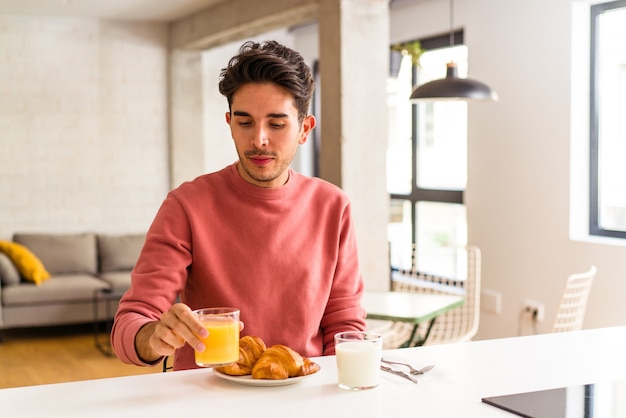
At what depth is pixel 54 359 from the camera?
5.72 m

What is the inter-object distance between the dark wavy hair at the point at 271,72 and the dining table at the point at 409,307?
6.64 ft

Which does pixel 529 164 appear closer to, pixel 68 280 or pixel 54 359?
pixel 54 359

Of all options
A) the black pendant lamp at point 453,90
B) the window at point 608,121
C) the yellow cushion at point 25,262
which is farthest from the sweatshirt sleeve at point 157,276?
the yellow cushion at point 25,262

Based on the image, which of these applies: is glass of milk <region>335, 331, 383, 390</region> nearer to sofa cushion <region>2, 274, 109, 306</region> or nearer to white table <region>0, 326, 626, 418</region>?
white table <region>0, 326, 626, 418</region>

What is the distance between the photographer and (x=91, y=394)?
1400mm

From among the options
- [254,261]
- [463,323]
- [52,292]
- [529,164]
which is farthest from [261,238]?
[52,292]

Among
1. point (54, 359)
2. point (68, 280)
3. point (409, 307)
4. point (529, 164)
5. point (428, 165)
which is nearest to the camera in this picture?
point (409, 307)

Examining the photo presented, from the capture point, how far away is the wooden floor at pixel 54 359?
17.0 feet

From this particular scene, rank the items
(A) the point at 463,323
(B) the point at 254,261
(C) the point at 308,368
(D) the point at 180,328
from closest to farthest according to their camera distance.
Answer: (D) the point at 180,328 < (C) the point at 308,368 < (B) the point at 254,261 < (A) the point at 463,323

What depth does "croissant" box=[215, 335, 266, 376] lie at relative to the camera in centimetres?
145

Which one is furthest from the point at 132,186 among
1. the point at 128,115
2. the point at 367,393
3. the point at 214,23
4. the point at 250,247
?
the point at 367,393

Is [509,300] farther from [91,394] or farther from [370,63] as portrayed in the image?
[91,394]

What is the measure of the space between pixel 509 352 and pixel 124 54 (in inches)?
255

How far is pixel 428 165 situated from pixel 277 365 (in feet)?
16.8
